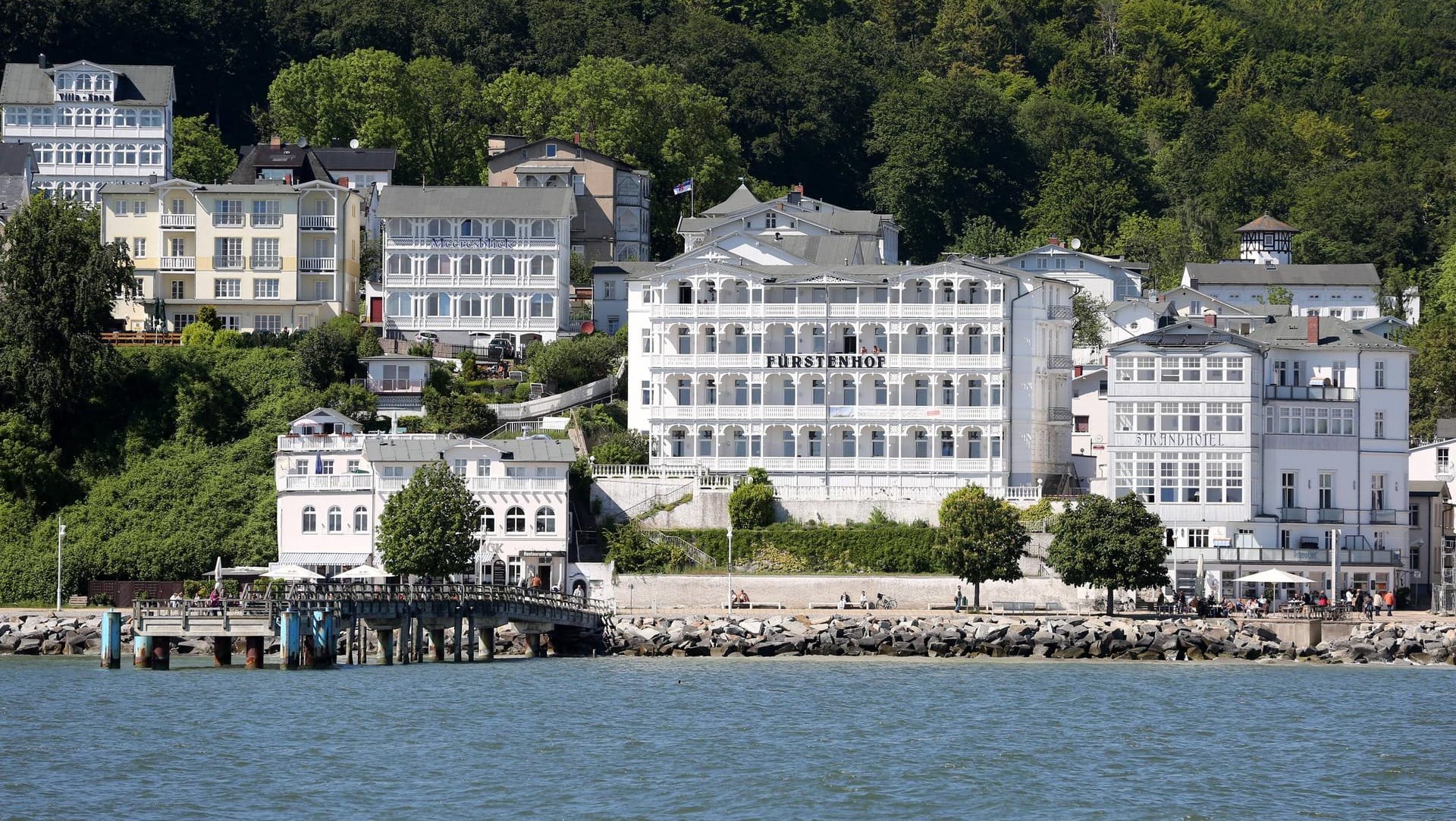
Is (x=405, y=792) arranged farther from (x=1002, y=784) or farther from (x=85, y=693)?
(x=85, y=693)

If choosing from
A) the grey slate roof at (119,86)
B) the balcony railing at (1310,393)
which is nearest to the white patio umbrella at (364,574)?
the balcony railing at (1310,393)

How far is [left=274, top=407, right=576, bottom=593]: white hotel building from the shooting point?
84.4 metres

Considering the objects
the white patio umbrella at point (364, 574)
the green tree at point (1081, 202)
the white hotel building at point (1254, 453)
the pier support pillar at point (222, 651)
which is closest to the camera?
the pier support pillar at point (222, 651)

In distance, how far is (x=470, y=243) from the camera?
10212 cm

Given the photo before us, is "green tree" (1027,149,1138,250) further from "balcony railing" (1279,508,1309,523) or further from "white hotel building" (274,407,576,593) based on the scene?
"white hotel building" (274,407,576,593)

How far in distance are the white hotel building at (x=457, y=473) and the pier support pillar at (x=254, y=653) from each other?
1525cm

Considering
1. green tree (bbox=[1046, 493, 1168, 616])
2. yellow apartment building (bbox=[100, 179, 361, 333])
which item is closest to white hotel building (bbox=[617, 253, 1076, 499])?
green tree (bbox=[1046, 493, 1168, 616])

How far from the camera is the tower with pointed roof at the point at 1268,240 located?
130500mm

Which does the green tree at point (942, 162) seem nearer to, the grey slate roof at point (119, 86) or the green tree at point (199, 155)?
the green tree at point (199, 155)

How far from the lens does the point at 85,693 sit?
62.6 metres

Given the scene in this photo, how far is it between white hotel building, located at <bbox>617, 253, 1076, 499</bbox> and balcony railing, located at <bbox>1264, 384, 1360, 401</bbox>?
811 centimetres

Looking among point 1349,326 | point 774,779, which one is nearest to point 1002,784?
point 774,779

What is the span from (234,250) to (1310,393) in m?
43.5

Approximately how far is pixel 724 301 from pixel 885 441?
25.5ft
